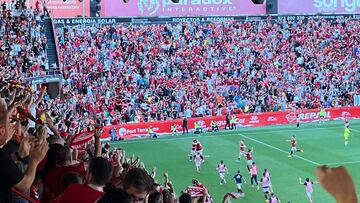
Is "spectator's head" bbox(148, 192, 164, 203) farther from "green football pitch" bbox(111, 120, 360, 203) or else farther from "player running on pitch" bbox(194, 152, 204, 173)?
"player running on pitch" bbox(194, 152, 204, 173)

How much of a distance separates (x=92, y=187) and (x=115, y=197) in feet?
1.86

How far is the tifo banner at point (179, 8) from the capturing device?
38.7m

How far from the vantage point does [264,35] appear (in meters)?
39.8

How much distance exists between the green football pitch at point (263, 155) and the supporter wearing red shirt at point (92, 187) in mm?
14688

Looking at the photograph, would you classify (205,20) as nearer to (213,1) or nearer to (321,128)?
(213,1)

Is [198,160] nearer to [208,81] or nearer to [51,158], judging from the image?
[208,81]

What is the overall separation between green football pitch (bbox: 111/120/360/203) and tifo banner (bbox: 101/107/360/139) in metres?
0.78

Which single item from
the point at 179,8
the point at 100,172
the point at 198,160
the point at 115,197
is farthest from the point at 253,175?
the point at 179,8

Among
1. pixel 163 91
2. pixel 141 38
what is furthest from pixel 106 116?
pixel 141 38

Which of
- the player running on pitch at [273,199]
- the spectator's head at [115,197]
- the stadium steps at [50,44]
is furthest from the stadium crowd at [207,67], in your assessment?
the spectator's head at [115,197]

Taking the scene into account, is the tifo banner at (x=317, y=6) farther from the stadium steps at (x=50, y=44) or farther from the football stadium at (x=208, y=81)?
the stadium steps at (x=50, y=44)

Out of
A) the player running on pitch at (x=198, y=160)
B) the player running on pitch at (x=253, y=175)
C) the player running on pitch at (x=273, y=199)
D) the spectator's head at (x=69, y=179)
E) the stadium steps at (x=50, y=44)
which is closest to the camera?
the spectator's head at (x=69, y=179)

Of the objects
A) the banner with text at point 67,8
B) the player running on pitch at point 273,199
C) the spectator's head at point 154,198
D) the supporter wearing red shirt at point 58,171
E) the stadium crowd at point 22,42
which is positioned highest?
the banner with text at point 67,8

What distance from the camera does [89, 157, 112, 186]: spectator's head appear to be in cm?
384
